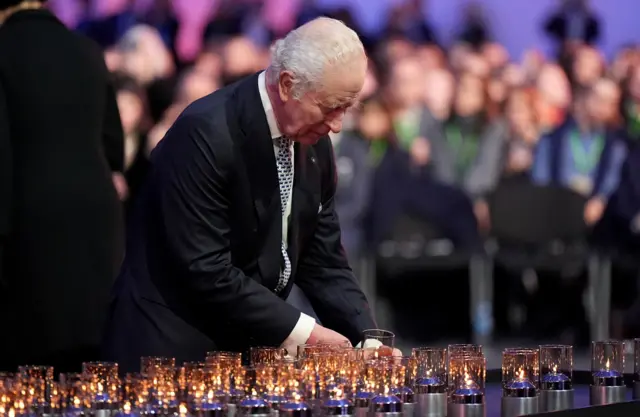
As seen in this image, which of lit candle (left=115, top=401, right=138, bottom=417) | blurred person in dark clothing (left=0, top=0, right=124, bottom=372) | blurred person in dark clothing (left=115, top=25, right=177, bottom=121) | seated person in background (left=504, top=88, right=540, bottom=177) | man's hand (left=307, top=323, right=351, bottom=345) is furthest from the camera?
seated person in background (left=504, top=88, right=540, bottom=177)

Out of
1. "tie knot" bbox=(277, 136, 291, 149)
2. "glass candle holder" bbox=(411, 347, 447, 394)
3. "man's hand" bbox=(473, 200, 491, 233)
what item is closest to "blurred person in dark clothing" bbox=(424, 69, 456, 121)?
"man's hand" bbox=(473, 200, 491, 233)

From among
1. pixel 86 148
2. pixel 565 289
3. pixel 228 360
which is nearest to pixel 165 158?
pixel 228 360

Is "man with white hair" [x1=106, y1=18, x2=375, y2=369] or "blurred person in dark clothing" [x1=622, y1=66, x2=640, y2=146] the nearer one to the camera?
"man with white hair" [x1=106, y1=18, x2=375, y2=369]

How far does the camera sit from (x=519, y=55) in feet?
31.3

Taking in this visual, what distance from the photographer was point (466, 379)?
107 inches

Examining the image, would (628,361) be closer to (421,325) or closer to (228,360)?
(228,360)

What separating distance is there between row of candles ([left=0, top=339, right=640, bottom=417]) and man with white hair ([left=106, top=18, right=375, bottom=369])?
0.29 metres

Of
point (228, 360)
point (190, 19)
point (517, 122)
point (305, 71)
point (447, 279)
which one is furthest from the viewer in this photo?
point (517, 122)

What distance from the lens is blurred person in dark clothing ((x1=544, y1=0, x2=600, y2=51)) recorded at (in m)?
9.68

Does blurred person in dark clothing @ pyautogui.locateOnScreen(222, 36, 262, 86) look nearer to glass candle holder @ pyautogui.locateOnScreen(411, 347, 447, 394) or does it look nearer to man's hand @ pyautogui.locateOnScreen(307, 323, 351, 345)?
man's hand @ pyautogui.locateOnScreen(307, 323, 351, 345)

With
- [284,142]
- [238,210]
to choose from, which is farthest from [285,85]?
[238,210]

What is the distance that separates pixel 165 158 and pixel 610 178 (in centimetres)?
650

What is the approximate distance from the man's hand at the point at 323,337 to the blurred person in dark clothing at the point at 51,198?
1111 mm

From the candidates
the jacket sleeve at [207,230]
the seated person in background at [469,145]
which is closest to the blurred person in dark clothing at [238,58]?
the seated person in background at [469,145]
